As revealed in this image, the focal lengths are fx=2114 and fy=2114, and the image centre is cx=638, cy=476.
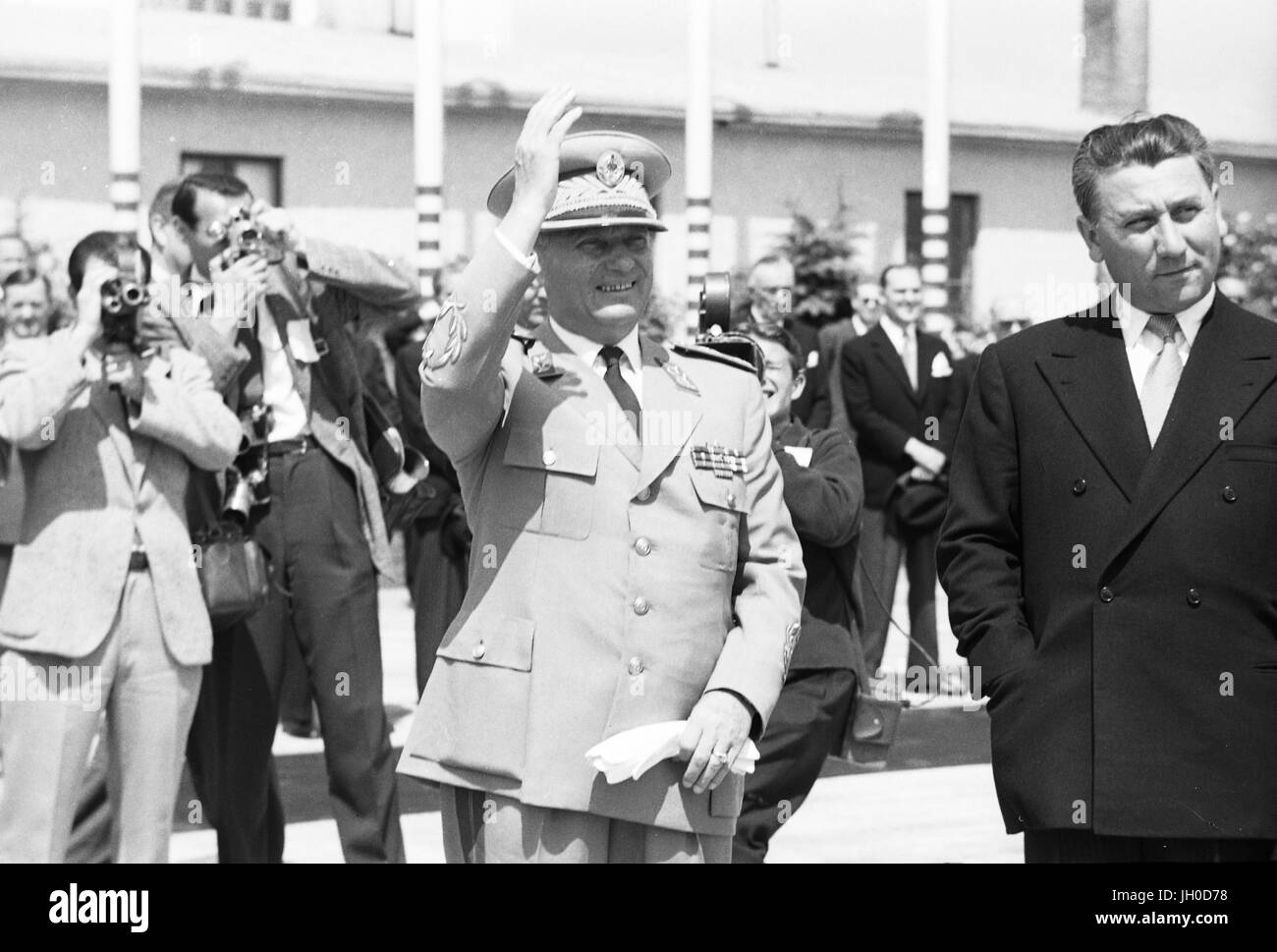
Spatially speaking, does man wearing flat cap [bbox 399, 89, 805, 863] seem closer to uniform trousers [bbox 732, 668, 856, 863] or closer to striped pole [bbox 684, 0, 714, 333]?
uniform trousers [bbox 732, 668, 856, 863]

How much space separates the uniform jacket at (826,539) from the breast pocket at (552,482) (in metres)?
1.87

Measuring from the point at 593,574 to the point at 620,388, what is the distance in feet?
1.19

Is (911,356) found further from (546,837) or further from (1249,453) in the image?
(546,837)

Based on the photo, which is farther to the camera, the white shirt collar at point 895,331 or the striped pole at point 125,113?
the striped pole at point 125,113

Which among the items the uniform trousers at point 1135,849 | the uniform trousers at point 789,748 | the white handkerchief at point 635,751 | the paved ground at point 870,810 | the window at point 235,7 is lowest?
the paved ground at point 870,810

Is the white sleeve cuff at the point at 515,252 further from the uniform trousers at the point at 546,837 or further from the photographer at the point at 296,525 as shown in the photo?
the photographer at the point at 296,525

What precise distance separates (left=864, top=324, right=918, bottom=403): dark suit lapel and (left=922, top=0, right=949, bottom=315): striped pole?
20.1 feet

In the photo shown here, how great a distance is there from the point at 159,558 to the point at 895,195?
1639 centimetres

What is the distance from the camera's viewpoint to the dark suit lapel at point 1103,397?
3723 millimetres

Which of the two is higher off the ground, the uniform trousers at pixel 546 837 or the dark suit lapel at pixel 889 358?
the dark suit lapel at pixel 889 358

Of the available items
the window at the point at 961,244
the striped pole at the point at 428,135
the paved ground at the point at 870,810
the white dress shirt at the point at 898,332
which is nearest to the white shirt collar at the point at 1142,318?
the paved ground at the point at 870,810

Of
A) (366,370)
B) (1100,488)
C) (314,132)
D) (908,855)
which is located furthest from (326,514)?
(314,132)

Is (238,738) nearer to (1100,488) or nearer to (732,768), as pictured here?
(732,768)

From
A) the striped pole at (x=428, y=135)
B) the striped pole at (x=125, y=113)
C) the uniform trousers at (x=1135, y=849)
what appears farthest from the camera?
the striped pole at (x=428, y=135)
